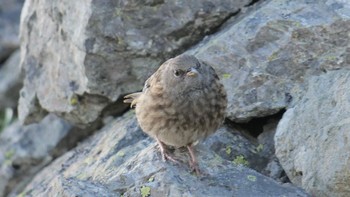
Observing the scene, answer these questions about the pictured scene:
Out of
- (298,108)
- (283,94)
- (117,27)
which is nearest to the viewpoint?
(298,108)

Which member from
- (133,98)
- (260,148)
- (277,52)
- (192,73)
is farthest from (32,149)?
(192,73)

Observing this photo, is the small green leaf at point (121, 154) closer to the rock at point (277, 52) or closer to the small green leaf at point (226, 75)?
the rock at point (277, 52)

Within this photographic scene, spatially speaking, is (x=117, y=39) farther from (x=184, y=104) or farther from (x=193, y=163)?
(x=193, y=163)

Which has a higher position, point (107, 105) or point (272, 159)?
point (107, 105)

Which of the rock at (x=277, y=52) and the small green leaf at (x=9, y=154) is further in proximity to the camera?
the small green leaf at (x=9, y=154)

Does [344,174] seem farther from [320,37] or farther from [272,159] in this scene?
[320,37]

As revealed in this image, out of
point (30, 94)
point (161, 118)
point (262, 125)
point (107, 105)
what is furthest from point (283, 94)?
point (30, 94)

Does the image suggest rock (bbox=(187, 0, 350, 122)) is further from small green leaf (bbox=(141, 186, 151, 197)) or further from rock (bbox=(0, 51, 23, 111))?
rock (bbox=(0, 51, 23, 111))

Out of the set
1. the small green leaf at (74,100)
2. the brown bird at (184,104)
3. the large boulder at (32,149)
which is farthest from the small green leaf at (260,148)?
the large boulder at (32,149)
